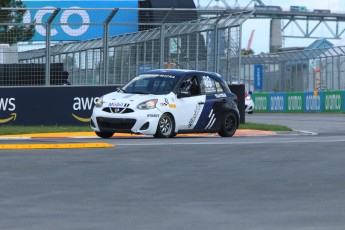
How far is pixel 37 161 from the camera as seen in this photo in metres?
13.4

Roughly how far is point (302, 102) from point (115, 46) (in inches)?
1069

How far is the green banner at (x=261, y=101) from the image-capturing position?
5559cm

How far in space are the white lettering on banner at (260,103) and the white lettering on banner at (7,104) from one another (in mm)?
32816

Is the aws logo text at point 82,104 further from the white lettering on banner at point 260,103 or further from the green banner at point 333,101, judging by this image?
the white lettering on banner at point 260,103

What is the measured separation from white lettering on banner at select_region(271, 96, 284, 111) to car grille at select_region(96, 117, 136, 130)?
34.4m

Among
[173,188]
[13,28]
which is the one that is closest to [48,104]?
[13,28]

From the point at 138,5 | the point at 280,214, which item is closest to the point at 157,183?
the point at 280,214

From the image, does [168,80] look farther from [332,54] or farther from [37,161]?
[332,54]

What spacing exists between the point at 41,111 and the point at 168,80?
15.5 ft

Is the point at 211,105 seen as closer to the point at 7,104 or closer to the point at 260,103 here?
the point at 7,104

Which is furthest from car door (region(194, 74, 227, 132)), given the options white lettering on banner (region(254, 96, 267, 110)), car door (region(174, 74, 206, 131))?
white lettering on banner (region(254, 96, 267, 110))

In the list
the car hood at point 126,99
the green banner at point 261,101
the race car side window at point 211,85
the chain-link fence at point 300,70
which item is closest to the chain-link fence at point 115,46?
the race car side window at point 211,85

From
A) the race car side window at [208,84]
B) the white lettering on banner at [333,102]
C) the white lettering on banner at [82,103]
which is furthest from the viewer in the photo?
the white lettering on banner at [333,102]

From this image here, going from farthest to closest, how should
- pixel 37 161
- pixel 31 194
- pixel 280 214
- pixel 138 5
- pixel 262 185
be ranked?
pixel 138 5
pixel 37 161
pixel 262 185
pixel 31 194
pixel 280 214
